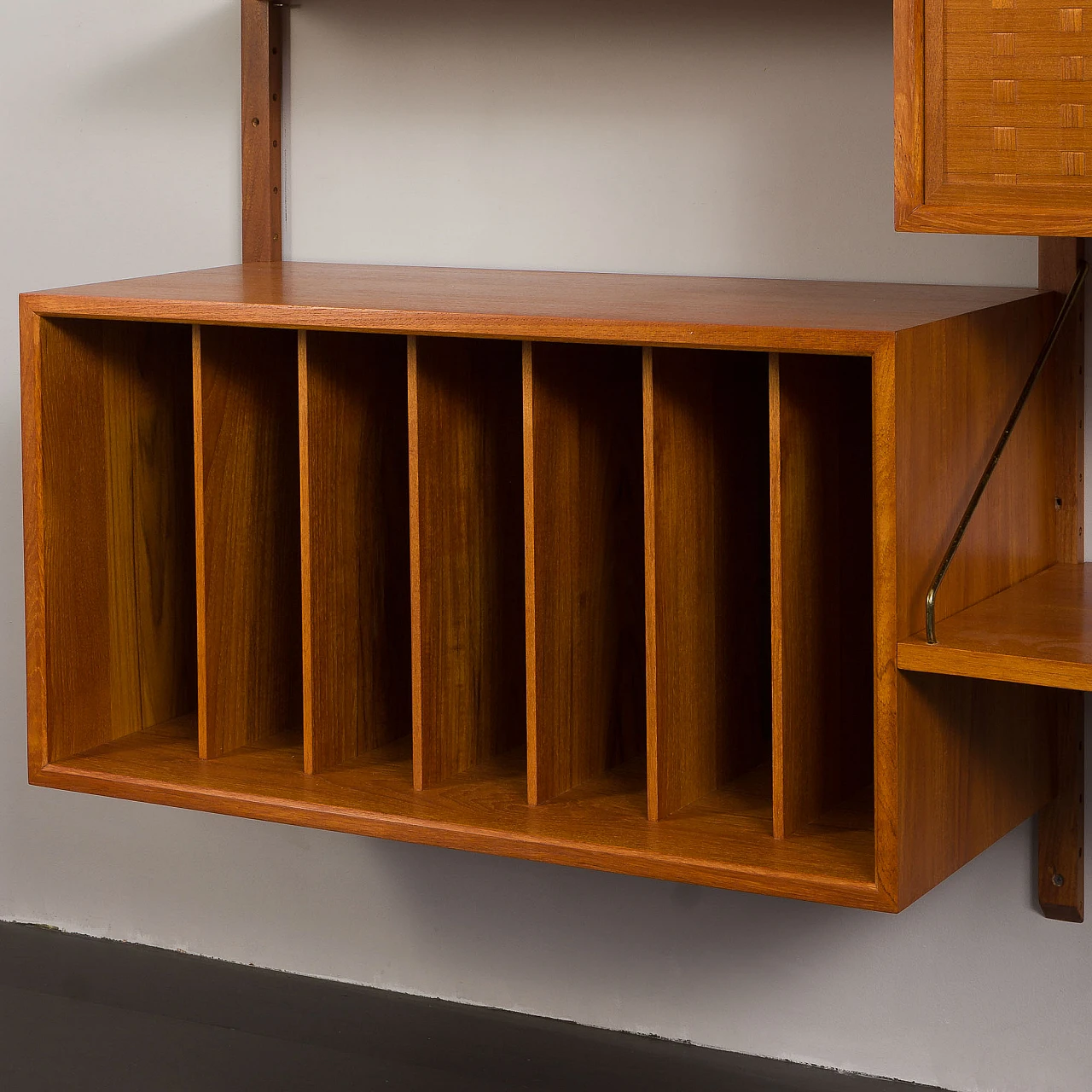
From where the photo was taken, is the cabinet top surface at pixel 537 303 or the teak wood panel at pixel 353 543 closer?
the cabinet top surface at pixel 537 303

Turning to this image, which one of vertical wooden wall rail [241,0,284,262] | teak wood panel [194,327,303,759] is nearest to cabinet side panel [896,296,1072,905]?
teak wood panel [194,327,303,759]

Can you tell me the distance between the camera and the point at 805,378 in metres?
1.26

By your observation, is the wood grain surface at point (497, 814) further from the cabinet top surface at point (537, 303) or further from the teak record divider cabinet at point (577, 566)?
the cabinet top surface at point (537, 303)

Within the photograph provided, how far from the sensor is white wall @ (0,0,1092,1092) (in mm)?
1627

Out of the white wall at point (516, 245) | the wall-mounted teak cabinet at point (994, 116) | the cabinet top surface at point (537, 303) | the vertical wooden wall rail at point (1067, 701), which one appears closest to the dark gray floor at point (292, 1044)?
the white wall at point (516, 245)

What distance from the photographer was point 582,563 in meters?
1.42

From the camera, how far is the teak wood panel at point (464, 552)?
1384 millimetres

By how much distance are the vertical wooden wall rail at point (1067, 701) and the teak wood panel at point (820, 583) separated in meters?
0.22

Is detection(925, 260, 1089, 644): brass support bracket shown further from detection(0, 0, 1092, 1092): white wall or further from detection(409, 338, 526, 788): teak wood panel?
detection(409, 338, 526, 788): teak wood panel

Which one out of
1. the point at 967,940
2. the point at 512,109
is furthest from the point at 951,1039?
the point at 512,109

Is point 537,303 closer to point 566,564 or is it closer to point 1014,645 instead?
point 566,564

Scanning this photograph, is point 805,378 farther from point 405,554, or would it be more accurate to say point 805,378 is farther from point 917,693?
point 405,554

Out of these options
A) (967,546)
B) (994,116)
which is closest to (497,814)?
(967,546)

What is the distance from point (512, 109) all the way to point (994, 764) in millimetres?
860
